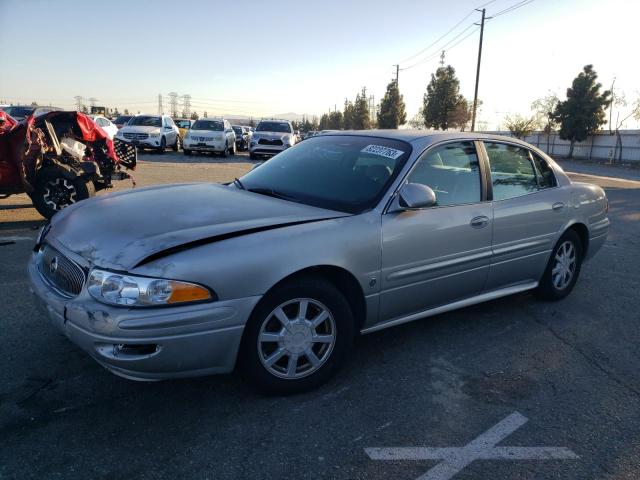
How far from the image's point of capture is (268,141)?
70.3ft

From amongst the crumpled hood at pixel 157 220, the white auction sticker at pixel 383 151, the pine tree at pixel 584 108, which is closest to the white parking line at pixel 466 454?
the crumpled hood at pixel 157 220

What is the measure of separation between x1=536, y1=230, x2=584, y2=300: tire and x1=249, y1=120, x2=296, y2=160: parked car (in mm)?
16917

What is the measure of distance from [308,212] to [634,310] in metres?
3.53

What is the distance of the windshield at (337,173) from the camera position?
3412 mm

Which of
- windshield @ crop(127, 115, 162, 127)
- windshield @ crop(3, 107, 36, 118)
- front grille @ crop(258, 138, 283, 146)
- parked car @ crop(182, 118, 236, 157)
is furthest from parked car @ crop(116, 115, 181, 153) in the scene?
front grille @ crop(258, 138, 283, 146)

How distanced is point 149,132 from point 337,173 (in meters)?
19.5

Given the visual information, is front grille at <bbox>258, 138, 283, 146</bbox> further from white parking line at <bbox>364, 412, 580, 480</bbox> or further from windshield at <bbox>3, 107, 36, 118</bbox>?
white parking line at <bbox>364, 412, 580, 480</bbox>

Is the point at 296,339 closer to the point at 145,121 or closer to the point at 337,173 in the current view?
the point at 337,173

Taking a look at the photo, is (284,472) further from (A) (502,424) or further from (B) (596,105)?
(B) (596,105)

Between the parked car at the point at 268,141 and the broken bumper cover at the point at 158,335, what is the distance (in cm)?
1872

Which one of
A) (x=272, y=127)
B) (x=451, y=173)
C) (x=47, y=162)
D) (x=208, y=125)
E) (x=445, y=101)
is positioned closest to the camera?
(x=451, y=173)

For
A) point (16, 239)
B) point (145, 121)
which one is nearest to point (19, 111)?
point (145, 121)

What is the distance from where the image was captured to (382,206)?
3.28 m

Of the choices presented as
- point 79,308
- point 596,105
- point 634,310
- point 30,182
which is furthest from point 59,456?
point 596,105
